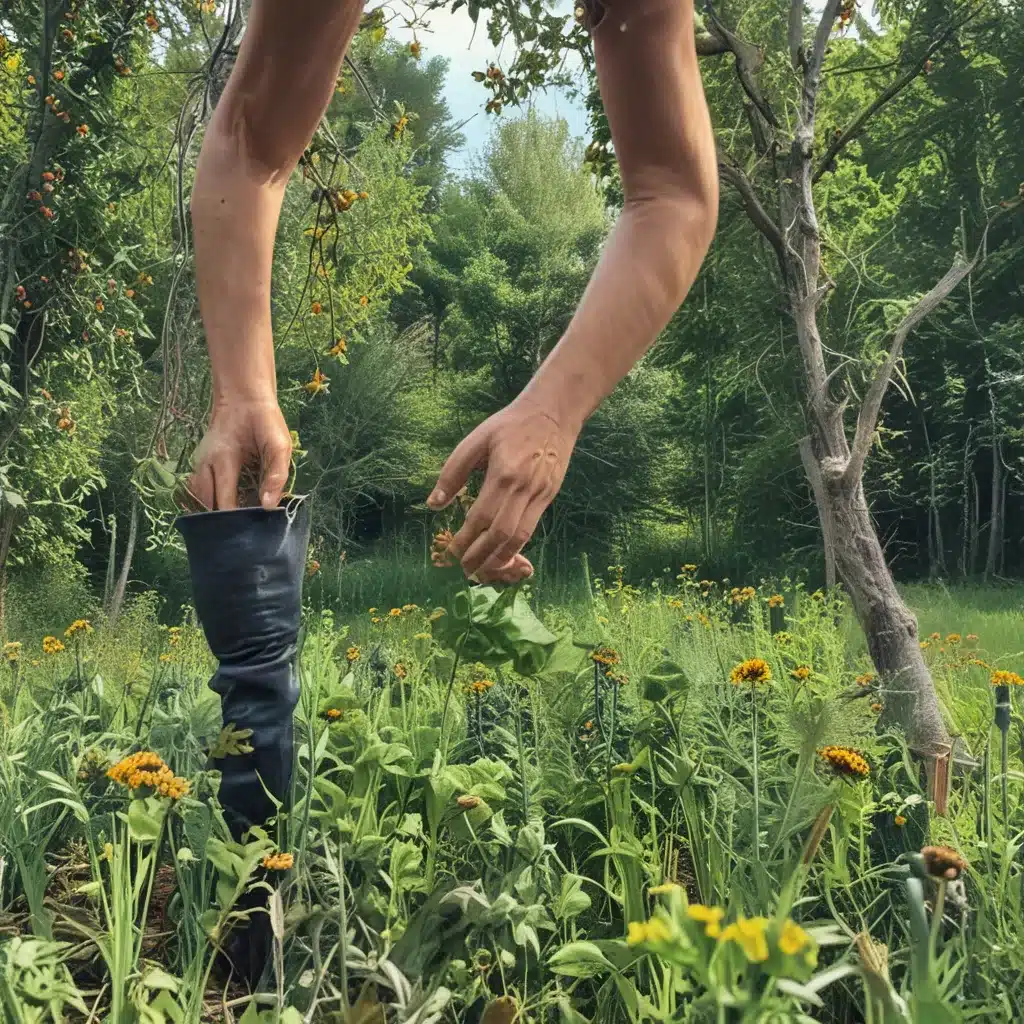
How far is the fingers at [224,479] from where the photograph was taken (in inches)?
42.2

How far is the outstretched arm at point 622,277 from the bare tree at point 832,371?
3.75ft

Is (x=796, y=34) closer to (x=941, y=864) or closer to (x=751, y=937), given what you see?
(x=941, y=864)

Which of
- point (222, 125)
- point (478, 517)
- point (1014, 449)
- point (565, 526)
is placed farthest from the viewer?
point (565, 526)

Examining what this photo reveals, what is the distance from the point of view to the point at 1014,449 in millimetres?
10844

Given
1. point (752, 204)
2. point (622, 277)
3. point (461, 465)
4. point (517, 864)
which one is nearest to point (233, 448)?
point (461, 465)

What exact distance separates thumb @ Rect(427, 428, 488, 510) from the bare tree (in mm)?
1204

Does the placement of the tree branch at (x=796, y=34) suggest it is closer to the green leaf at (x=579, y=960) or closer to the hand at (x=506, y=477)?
the hand at (x=506, y=477)

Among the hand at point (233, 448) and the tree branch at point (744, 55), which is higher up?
the tree branch at point (744, 55)

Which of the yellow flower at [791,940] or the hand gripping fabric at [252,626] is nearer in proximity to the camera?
the yellow flower at [791,940]

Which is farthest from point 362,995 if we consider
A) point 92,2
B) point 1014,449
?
point 1014,449

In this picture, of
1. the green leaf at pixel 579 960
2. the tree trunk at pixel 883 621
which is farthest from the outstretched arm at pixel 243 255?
the tree trunk at pixel 883 621

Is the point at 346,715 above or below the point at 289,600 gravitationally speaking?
below

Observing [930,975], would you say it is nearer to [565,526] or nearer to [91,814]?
[91,814]

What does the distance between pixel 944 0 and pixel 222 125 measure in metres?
2.55
